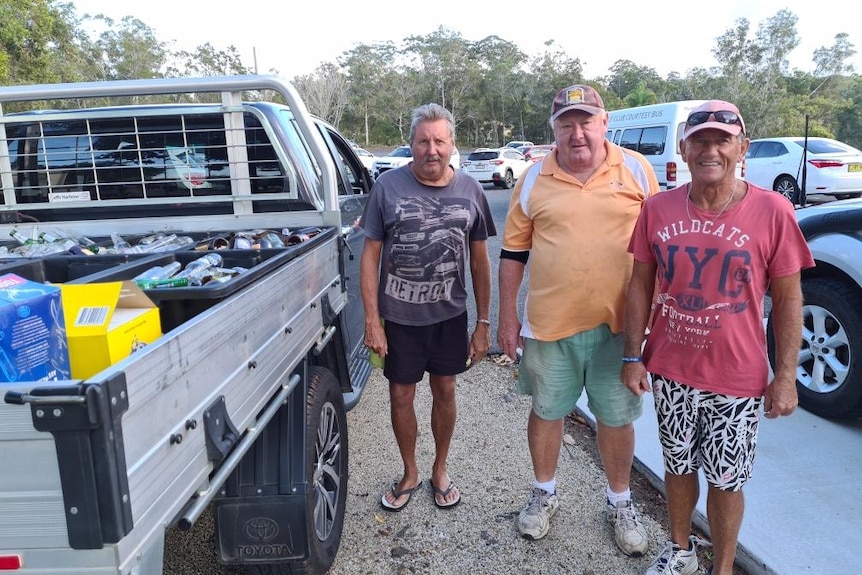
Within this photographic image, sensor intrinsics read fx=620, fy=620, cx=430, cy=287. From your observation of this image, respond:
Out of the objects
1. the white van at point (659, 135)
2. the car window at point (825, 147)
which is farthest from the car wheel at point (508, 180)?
the car window at point (825, 147)

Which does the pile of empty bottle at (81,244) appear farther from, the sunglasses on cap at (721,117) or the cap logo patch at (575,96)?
the sunglasses on cap at (721,117)

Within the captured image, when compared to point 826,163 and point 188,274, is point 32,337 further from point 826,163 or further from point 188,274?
point 826,163

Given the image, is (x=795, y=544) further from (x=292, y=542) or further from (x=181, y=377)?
(x=181, y=377)

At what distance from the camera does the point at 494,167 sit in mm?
21734

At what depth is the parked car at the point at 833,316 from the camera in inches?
134

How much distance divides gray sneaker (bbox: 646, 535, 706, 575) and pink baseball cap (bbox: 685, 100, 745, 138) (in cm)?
159

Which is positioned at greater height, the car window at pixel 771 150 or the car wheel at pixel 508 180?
the car window at pixel 771 150

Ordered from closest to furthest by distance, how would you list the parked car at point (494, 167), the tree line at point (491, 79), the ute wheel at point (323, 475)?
the ute wheel at point (323, 475), the parked car at point (494, 167), the tree line at point (491, 79)

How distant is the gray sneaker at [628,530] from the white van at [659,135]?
1039 cm

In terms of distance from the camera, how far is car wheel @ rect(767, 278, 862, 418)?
3375 millimetres

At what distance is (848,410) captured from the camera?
3.41 m

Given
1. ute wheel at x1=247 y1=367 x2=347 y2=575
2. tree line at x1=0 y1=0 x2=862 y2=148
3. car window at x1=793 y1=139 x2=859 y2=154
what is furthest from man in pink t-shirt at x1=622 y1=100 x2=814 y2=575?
tree line at x1=0 y1=0 x2=862 y2=148

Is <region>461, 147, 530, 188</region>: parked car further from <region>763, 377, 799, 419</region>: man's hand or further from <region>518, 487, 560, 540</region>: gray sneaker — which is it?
<region>763, 377, 799, 419</region>: man's hand

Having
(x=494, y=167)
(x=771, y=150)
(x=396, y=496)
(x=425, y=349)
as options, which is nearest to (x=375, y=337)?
(x=425, y=349)
